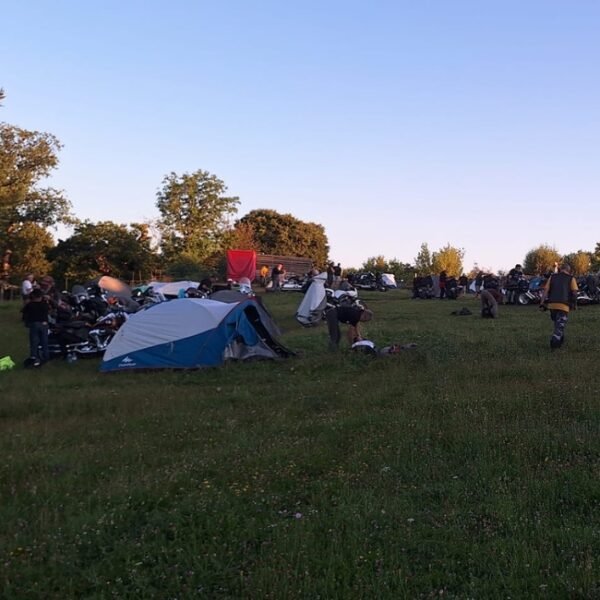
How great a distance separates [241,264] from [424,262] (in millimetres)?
17740

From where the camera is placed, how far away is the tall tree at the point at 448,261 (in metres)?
49.3

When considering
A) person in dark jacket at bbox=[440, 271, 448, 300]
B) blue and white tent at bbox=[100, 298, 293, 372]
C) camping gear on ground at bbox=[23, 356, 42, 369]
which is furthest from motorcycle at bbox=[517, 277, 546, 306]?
camping gear on ground at bbox=[23, 356, 42, 369]

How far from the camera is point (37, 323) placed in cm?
1387

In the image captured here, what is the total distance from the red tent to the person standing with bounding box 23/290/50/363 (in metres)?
25.5

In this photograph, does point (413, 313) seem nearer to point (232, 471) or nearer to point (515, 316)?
point (515, 316)

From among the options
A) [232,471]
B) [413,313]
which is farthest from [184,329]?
[413,313]

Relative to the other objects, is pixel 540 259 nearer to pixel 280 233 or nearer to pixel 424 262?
pixel 424 262

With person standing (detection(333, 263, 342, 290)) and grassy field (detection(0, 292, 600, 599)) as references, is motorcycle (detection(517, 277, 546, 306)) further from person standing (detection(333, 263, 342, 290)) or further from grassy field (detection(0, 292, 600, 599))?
grassy field (detection(0, 292, 600, 599))

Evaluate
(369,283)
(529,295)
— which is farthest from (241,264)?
(529,295)

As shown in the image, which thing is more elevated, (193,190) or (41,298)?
(193,190)

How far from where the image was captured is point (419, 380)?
9.84 meters

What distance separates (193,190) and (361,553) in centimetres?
5369

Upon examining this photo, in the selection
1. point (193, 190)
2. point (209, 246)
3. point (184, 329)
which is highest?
point (193, 190)

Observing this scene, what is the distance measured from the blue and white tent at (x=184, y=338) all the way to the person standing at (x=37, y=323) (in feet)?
6.57
